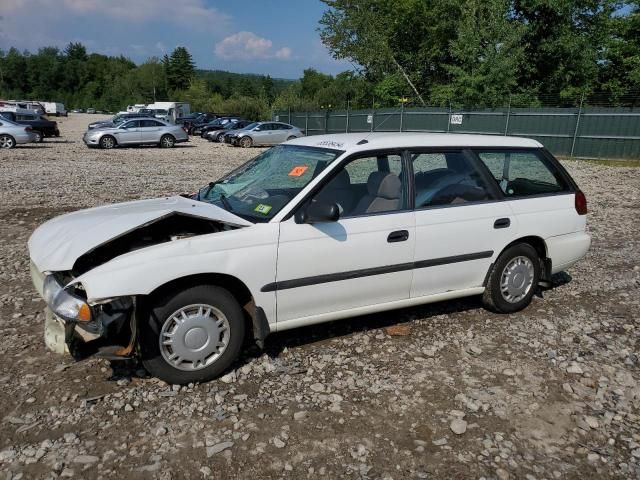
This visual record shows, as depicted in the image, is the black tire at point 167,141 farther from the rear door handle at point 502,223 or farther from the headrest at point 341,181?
the rear door handle at point 502,223

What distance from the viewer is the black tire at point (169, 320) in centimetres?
321

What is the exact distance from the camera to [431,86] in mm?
39438

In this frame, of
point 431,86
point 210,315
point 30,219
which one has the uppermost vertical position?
point 431,86

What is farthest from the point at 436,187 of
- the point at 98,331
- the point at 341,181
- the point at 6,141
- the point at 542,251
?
the point at 6,141

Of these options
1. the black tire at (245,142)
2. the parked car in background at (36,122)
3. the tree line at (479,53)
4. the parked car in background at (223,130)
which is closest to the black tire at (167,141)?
the black tire at (245,142)

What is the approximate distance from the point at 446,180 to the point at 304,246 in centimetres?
159

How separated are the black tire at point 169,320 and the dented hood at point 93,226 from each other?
54cm

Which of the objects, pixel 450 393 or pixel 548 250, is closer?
pixel 450 393

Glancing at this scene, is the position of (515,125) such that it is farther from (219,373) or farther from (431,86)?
(219,373)

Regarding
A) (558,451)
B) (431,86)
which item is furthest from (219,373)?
(431,86)

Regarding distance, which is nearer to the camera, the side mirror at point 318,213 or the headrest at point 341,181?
the side mirror at point 318,213

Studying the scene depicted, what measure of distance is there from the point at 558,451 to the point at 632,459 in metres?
0.40

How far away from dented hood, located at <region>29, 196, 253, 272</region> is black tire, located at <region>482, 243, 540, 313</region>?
2.45 meters

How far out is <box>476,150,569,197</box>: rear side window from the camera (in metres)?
4.66
